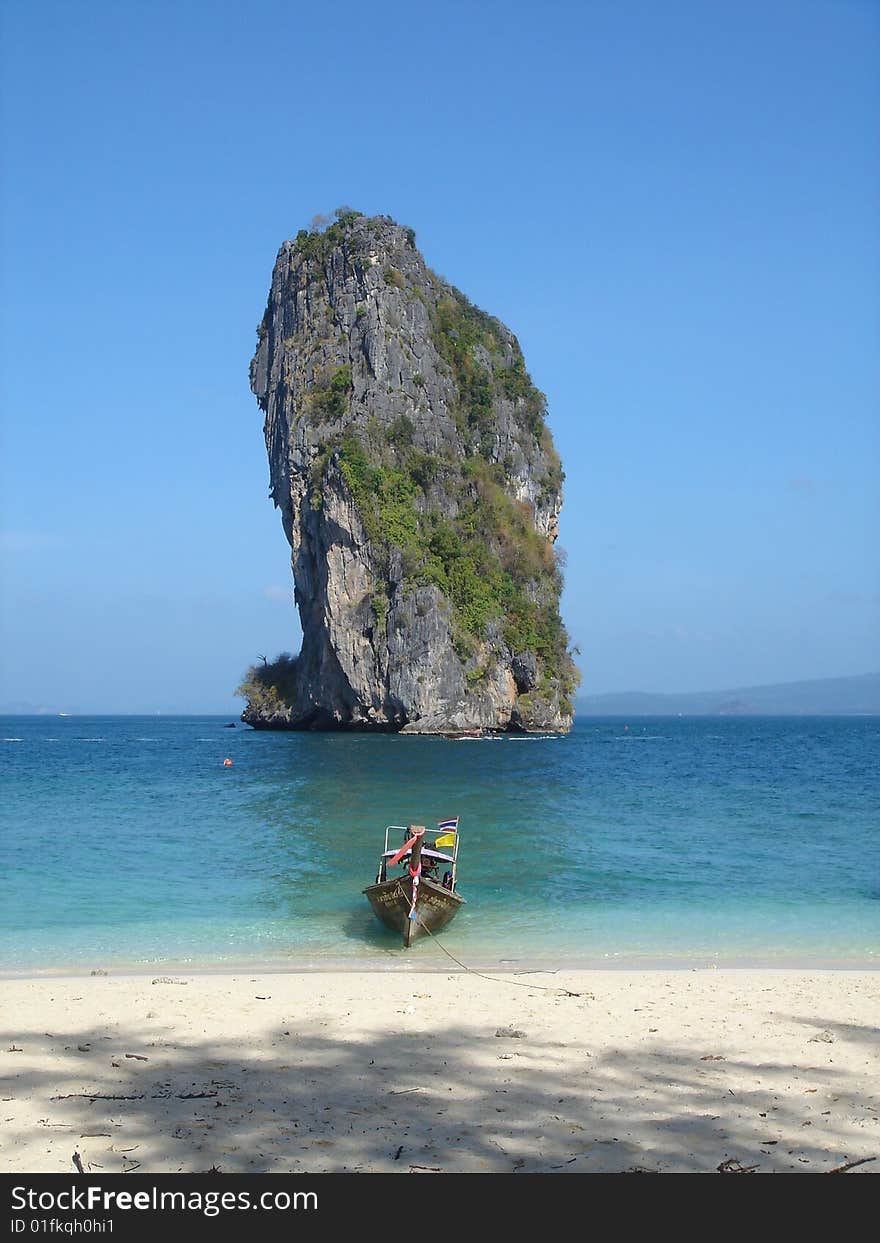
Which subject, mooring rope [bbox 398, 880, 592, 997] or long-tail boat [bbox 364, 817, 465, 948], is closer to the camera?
mooring rope [bbox 398, 880, 592, 997]

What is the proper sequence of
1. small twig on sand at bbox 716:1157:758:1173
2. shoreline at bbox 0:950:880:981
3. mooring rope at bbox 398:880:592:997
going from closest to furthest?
small twig on sand at bbox 716:1157:758:1173
mooring rope at bbox 398:880:592:997
shoreline at bbox 0:950:880:981

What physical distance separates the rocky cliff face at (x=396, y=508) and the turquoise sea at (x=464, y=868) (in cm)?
3240

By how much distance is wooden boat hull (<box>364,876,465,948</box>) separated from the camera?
12.8 metres

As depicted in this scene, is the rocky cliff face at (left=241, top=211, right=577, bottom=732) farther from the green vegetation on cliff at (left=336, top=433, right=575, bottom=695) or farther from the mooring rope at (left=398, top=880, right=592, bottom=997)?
the mooring rope at (left=398, top=880, right=592, bottom=997)

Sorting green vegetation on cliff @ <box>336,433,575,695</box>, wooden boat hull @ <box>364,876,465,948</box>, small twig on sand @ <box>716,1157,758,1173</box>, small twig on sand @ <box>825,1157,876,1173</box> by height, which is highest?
green vegetation on cliff @ <box>336,433,575,695</box>

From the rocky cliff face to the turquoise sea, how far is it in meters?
32.4

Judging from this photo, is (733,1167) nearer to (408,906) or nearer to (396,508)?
(408,906)

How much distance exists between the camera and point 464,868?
58.2 ft

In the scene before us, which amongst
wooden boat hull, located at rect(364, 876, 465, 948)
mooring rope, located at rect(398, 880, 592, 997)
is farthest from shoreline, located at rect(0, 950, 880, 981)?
wooden boat hull, located at rect(364, 876, 465, 948)

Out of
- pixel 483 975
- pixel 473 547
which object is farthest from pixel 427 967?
pixel 473 547

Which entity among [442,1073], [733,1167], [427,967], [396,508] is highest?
[396,508]

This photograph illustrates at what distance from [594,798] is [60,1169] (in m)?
24.5

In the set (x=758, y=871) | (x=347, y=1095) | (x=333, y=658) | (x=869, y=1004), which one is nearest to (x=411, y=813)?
(x=758, y=871)

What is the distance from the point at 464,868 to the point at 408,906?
→ 5062mm
